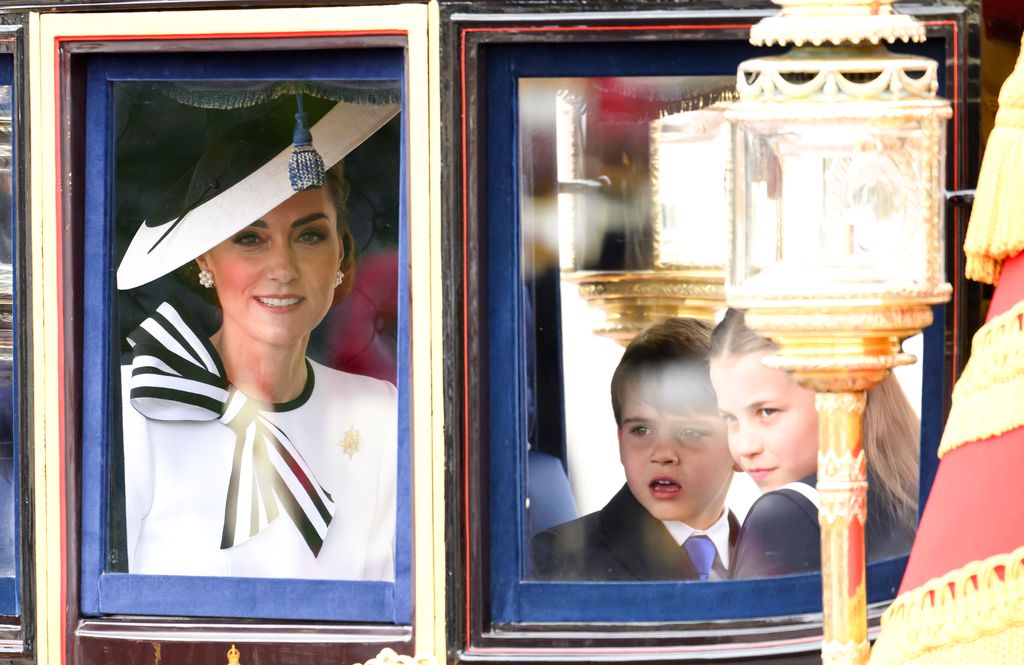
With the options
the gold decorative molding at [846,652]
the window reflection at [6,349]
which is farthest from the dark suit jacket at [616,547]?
the window reflection at [6,349]

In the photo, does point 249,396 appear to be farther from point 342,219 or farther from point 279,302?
point 342,219

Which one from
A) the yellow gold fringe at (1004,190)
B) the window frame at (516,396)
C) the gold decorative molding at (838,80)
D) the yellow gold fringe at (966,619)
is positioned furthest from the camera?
the window frame at (516,396)

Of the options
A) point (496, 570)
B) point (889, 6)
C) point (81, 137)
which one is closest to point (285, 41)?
point (81, 137)

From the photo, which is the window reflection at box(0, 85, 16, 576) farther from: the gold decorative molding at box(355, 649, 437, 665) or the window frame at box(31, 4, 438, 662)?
the gold decorative molding at box(355, 649, 437, 665)

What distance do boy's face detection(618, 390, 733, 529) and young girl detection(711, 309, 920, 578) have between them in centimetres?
4

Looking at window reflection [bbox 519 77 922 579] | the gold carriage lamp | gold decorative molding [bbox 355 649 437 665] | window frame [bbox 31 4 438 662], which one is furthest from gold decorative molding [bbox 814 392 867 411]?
gold decorative molding [bbox 355 649 437 665]

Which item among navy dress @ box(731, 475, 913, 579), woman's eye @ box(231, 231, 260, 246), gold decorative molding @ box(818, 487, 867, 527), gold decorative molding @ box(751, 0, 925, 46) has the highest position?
gold decorative molding @ box(751, 0, 925, 46)

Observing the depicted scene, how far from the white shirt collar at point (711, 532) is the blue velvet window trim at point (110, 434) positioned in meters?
0.51

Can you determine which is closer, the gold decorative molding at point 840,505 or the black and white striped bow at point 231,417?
the gold decorative molding at point 840,505

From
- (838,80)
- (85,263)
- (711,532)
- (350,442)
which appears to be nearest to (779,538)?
(711,532)

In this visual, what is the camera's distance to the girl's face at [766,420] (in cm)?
302

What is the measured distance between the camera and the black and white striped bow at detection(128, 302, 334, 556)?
312cm

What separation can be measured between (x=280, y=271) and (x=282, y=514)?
0.48 meters

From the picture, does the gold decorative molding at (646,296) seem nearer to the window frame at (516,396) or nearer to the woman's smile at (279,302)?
the window frame at (516,396)
